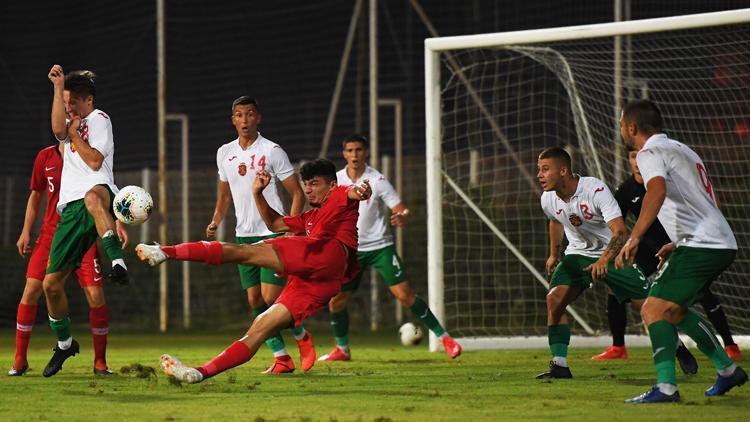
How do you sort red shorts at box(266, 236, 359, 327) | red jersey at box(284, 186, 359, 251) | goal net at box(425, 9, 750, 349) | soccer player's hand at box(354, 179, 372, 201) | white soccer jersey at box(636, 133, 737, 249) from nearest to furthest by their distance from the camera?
white soccer jersey at box(636, 133, 737, 249)
soccer player's hand at box(354, 179, 372, 201)
red shorts at box(266, 236, 359, 327)
red jersey at box(284, 186, 359, 251)
goal net at box(425, 9, 750, 349)

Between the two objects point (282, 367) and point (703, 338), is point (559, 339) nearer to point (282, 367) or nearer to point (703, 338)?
point (703, 338)

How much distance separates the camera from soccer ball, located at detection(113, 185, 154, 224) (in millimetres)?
7879

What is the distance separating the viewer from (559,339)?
8.55 m

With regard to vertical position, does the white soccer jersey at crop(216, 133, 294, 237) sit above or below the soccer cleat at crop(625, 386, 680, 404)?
above

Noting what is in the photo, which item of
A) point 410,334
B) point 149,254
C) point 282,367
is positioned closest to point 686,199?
Result: point 149,254

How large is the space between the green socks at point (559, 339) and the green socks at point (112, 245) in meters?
3.02

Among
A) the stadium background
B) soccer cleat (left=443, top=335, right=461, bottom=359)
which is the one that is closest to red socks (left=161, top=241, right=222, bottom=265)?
soccer cleat (left=443, top=335, right=461, bottom=359)

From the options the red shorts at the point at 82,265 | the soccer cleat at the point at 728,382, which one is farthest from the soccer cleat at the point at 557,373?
the red shorts at the point at 82,265

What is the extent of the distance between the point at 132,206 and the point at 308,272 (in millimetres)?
1290

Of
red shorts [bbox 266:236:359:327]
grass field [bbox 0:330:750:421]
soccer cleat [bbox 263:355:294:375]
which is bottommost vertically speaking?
grass field [bbox 0:330:750:421]

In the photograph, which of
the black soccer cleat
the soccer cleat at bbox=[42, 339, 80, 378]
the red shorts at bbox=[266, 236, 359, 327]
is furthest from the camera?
the soccer cleat at bbox=[42, 339, 80, 378]

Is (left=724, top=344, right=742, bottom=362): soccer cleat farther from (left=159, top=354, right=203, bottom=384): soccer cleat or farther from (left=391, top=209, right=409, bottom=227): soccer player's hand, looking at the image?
(left=159, top=354, right=203, bottom=384): soccer cleat

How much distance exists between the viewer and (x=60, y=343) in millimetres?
8789

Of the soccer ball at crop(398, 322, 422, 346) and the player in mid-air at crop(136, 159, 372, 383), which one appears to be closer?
the player in mid-air at crop(136, 159, 372, 383)
